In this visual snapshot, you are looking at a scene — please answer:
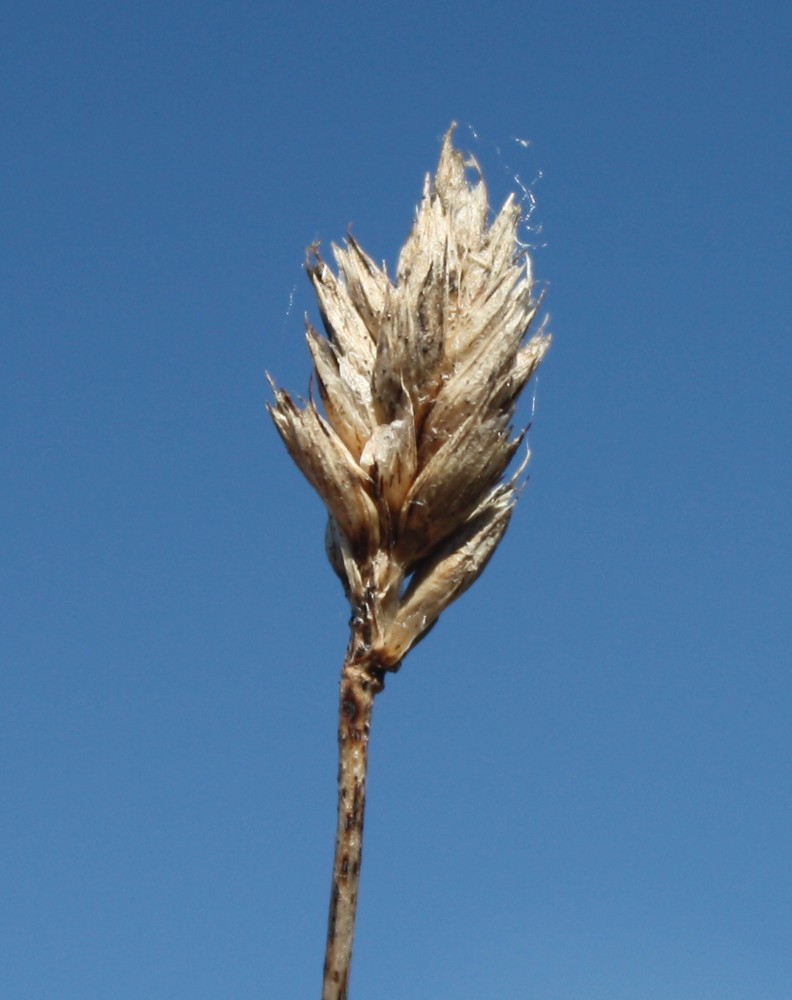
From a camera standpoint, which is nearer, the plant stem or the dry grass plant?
the plant stem

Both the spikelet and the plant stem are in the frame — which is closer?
the plant stem

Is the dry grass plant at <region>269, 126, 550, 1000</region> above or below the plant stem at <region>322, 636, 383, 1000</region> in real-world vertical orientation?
above

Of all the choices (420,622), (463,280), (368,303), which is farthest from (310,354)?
(420,622)

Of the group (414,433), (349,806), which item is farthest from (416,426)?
(349,806)

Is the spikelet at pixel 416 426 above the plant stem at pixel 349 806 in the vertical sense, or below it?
above

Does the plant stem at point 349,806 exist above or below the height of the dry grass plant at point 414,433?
below

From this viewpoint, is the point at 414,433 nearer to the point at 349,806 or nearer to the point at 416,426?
the point at 416,426

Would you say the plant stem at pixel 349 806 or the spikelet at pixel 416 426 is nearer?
the plant stem at pixel 349 806
